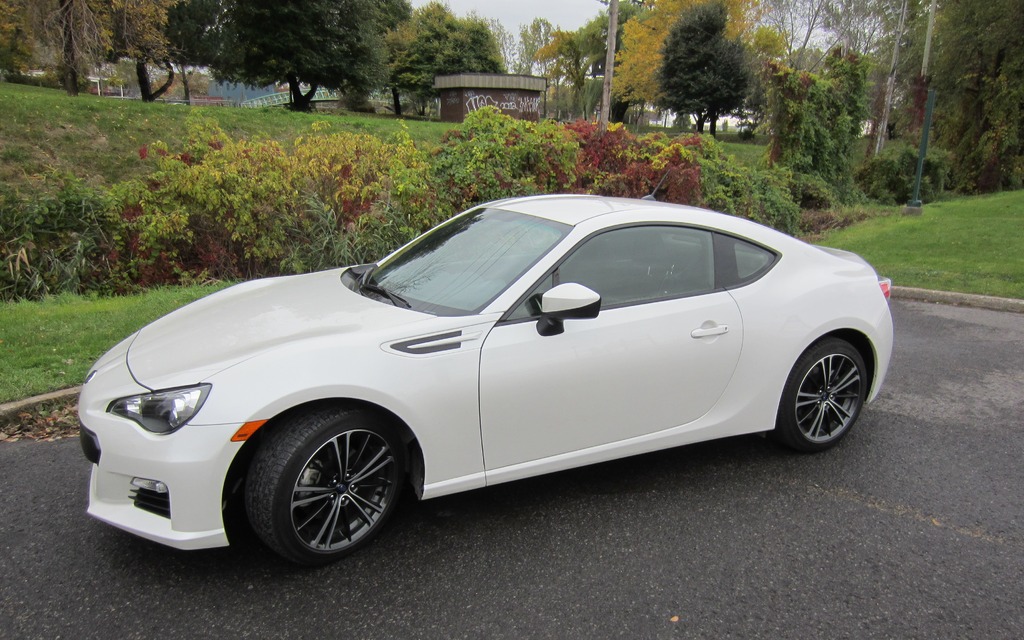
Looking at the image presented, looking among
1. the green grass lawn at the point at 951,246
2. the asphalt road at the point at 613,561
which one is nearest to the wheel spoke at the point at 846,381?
the asphalt road at the point at 613,561

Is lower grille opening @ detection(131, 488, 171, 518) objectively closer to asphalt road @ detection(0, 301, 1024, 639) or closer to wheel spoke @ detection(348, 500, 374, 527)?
asphalt road @ detection(0, 301, 1024, 639)

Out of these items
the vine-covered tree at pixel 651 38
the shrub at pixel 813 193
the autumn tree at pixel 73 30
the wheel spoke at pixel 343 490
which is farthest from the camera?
the vine-covered tree at pixel 651 38

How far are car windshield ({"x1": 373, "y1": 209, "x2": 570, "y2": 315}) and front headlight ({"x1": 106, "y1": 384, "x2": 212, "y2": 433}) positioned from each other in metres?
1.07

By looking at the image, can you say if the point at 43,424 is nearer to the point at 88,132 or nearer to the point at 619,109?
the point at 88,132

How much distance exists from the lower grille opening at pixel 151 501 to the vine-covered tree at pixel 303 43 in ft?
101

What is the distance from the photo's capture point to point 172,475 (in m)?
2.62

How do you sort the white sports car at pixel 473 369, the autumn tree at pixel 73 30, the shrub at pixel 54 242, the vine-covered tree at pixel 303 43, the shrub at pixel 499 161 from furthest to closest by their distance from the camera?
1. the vine-covered tree at pixel 303 43
2. the autumn tree at pixel 73 30
3. the shrub at pixel 499 161
4. the shrub at pixel 54 242
5. the white sports car at pixel 473 369

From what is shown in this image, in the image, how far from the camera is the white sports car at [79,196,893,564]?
2.72 meters

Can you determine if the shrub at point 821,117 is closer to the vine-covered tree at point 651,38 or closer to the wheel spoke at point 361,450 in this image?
the wheel spoke at point 361,450

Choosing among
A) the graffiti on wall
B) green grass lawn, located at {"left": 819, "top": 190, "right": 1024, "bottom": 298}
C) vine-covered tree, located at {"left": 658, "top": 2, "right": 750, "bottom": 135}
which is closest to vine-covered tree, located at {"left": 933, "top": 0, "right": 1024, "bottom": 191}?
green grass lawn, located at {"left": 819, "top": 190, "right": 1024, "bottom": 298}

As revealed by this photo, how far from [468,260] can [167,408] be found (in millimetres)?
1639

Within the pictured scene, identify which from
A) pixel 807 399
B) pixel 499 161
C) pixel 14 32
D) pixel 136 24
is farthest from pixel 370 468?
pixel 14 32

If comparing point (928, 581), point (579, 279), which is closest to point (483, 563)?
point (579, 279)

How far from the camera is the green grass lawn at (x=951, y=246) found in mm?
8742
